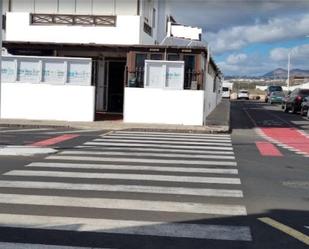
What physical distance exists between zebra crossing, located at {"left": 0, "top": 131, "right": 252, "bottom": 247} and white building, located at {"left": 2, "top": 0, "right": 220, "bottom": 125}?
985 centimetres

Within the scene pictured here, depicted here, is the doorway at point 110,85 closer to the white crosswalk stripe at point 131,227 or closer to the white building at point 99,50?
the white building at point 99,50

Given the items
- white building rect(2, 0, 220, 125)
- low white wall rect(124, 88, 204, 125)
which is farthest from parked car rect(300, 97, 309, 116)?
low white wall rect(124, 88, 204, 125)

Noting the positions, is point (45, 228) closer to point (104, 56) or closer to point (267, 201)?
point (267, 201)

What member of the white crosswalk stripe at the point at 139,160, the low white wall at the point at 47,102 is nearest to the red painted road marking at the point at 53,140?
the white crosswalk stripe at the point at 139,160

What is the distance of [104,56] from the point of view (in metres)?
28.5

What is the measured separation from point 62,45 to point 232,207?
19206mm

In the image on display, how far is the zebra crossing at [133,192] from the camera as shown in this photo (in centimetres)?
694

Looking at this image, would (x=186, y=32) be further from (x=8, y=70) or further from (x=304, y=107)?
(x=8, y=70)

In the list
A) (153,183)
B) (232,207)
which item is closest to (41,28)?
(153,183)

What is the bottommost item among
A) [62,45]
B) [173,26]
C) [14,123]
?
[14,123]

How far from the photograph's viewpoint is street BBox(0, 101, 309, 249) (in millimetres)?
6477

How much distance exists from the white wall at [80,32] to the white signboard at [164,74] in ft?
16.0

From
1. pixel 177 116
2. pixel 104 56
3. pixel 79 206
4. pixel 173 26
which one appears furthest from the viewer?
pixel 173 26

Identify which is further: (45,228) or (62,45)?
(62,45)
